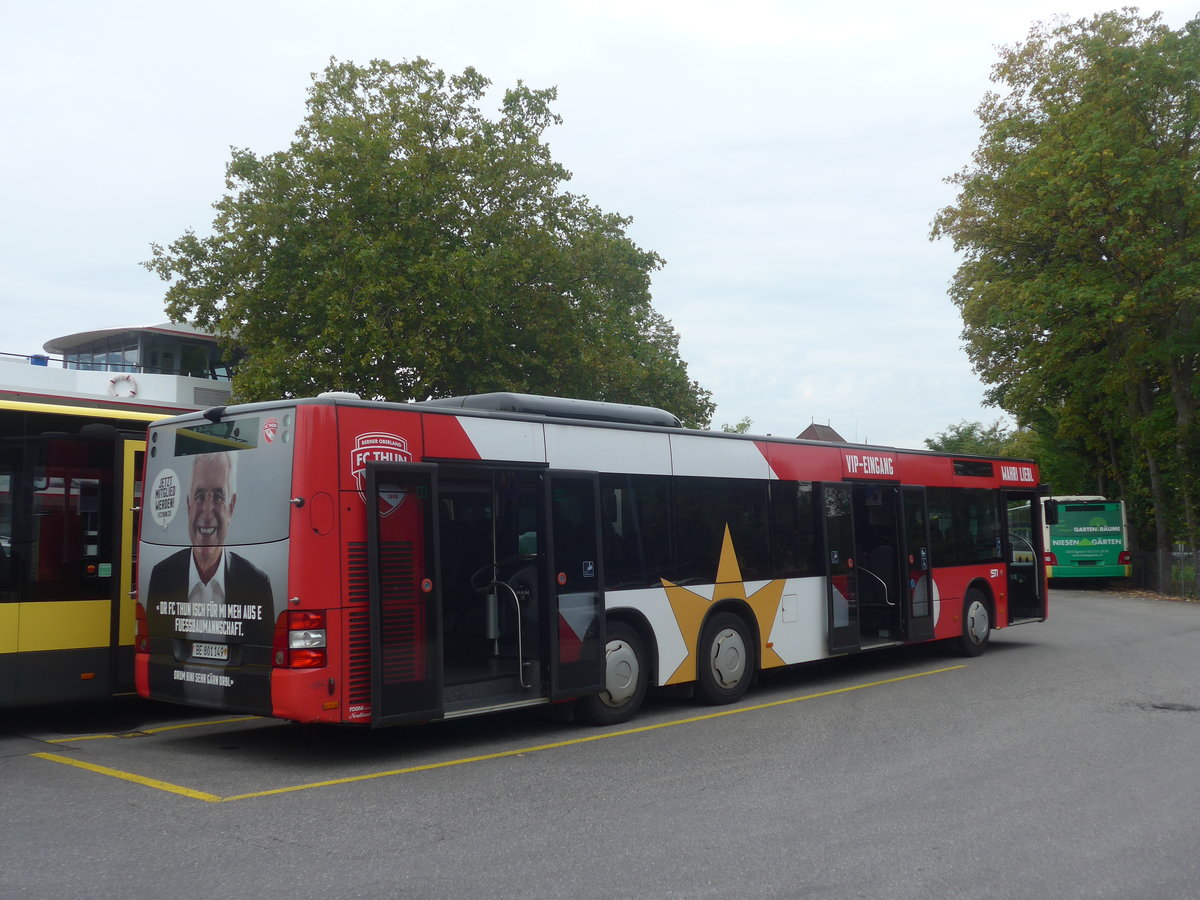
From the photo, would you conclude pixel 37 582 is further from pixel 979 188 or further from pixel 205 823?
pixel 979 188

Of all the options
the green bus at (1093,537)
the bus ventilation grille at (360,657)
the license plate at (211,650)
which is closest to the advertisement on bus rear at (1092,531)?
the green bus at (1093,537)

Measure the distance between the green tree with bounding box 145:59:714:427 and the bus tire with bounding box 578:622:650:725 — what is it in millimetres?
16033

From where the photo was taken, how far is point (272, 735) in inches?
389

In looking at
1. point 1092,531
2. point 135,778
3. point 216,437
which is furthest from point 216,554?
point 1092,531

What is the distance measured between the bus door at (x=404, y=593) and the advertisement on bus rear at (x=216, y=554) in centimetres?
69

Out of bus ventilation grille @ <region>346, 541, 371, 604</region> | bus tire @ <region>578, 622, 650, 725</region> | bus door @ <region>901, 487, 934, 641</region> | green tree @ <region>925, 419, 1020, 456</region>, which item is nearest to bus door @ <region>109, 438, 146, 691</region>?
bus ventilation grille @ <region>346, 541, 371, 604</region>

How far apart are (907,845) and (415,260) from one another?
72.7 ft

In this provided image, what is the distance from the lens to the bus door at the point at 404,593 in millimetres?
8250

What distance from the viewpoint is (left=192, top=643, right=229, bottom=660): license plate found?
27.8ft

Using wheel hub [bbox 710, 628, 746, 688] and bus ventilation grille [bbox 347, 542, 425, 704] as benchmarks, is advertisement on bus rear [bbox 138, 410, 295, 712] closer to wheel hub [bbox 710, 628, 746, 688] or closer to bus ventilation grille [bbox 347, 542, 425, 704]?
bus ventilation grille [bbox 347, 542, 425, 704]

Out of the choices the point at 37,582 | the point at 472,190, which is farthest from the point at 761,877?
the point at 472,190

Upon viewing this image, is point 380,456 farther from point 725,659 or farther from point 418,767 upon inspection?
point 725,659

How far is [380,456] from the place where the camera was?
8469 mm

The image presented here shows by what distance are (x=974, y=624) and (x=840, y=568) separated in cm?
388
